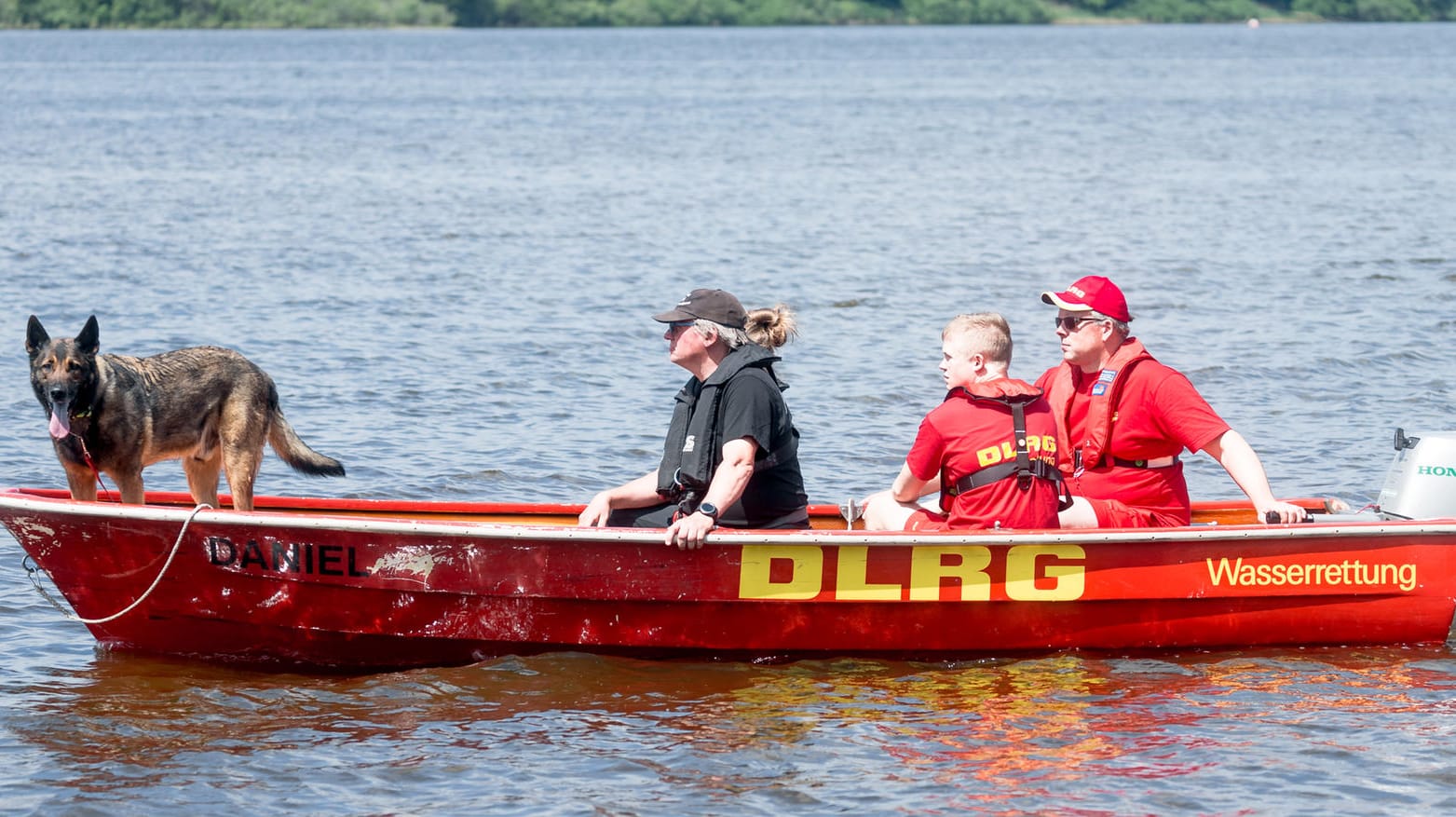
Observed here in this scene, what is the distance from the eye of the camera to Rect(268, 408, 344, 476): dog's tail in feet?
27.3

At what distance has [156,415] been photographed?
25.6 ft

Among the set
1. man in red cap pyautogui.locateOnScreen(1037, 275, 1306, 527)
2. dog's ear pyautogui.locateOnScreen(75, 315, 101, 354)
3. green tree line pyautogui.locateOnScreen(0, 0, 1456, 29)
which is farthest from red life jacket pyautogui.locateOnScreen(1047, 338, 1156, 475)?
green tree line pyautogui.locateOnScreen(0, 0, 1456, 29)

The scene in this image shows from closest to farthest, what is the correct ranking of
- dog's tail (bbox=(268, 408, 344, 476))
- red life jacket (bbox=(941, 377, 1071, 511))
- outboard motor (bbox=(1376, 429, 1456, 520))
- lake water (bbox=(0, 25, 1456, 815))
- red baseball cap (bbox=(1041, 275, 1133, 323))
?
lake water (bbox=(0, 25, 1456, 815))
red life jacket (bbox=(941, 377, 1071, 511))
red baseball cap (bbox=(1041, 275, 1133, 323))
outboard motor (bbox=(1376, 429, 1456, 520))
dog's tail (bbox=(268, 408, 344, 476))

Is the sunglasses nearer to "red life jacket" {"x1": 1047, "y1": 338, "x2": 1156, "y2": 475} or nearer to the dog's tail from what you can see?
"red life jacket" {"x1": 1047, "y1": 338, "x2": 1156, "y2": 475}

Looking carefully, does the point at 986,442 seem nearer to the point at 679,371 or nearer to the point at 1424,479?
the point at 1424,479

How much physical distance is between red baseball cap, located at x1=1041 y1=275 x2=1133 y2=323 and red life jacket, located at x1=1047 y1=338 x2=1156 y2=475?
0.17 metres

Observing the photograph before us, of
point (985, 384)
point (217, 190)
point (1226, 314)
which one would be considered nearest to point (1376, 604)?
point (985, 384)

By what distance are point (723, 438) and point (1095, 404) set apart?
1.52m

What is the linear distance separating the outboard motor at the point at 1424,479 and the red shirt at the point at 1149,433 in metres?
1.03

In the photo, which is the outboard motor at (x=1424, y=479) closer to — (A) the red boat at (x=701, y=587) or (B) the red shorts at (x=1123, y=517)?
(A) the red boat at (x=701, y=587)

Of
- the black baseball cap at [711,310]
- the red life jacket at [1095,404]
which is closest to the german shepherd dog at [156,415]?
the black baseball cap at [711,310]

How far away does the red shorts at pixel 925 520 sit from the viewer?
7.43 m

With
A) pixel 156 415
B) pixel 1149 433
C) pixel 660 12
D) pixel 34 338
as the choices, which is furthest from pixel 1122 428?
pixel 660 12

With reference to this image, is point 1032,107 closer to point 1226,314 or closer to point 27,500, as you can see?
point 1226,314
